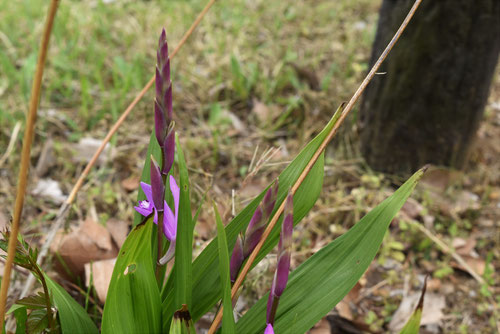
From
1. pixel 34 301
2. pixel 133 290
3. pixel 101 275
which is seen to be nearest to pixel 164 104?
pixel 133 290

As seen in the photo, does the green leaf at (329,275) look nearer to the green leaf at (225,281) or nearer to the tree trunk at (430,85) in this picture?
the green leaf at (225,281)

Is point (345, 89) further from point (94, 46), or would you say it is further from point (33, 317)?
point (33, 317)

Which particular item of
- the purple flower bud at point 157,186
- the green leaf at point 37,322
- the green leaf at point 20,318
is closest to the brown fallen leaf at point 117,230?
the green leaf at point 20,318

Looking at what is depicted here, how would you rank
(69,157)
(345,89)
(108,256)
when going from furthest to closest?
(345,89), (69,157), (108,256)

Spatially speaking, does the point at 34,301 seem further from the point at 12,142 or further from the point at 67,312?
the point at 12,142

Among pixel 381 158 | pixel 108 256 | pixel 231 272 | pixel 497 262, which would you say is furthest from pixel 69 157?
pixel 497 262

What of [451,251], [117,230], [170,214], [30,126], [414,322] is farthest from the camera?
[451,251]
